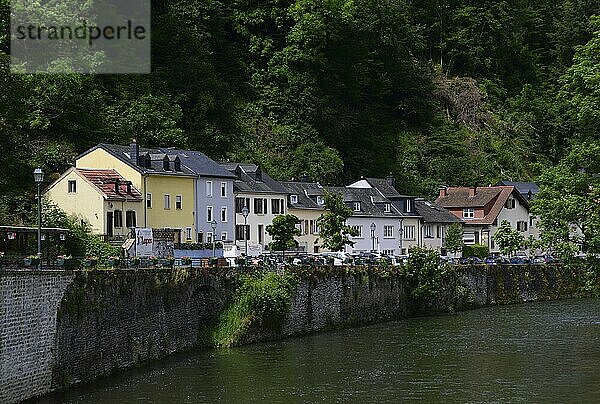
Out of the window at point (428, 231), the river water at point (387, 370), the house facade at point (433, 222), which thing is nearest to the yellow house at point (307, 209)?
the house facade at point (433, 222)

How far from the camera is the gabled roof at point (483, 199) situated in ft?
296

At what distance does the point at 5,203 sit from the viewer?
59.2m

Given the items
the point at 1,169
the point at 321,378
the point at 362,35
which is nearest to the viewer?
the point at 321,378

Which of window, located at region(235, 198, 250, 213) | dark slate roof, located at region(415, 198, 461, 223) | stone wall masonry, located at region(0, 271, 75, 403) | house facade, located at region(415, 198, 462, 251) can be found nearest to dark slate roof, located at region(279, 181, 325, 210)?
window, located at region(235, 198, 250, 213)

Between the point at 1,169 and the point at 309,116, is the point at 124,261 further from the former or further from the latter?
the point at 309,116

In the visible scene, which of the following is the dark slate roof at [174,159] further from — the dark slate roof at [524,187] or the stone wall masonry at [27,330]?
the dark slate roof at [524,187]

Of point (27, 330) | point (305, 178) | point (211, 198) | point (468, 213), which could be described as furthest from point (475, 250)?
point (27, 330)

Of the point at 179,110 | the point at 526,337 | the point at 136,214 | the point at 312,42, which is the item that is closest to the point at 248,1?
the point at 312,42

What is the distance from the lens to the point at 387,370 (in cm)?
3884

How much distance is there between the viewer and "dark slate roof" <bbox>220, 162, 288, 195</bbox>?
69.0 metres

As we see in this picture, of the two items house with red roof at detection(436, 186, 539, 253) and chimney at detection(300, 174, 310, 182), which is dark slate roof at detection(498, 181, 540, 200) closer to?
house with red roof at detection(436, 186, 539, 253)

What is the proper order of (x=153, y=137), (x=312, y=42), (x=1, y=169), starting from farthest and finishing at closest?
(x=312, y=42), (x=153, y=137), (x=1, y=169)

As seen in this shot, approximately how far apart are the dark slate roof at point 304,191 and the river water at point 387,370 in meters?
22.8

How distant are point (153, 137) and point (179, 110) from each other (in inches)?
183
